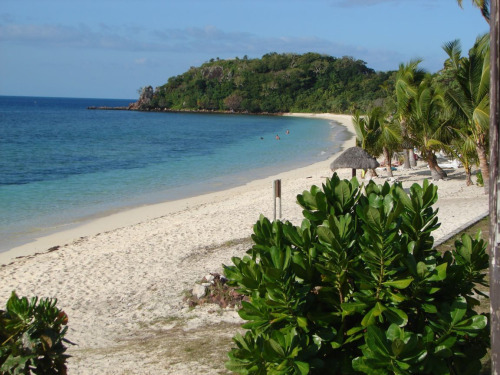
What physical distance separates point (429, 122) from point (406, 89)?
1206mm

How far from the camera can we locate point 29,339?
3010 mm

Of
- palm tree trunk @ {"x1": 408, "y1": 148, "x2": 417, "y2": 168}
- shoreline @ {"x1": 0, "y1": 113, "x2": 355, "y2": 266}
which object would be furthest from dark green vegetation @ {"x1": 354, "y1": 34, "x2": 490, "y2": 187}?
shoreline @ {"x1": 0, "y1": 113, "x2": 355, "y2": 266}

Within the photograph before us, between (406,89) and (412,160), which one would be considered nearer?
(406,89)

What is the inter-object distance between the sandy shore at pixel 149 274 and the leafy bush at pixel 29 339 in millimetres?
1829

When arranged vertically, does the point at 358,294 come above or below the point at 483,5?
below

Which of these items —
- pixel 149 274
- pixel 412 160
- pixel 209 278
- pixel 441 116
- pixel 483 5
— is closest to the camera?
pixel 209 278

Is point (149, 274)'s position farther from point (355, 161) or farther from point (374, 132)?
point (374, 132)

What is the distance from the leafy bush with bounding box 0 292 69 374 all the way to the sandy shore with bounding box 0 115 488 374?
6.00ft

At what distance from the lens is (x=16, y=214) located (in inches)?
622

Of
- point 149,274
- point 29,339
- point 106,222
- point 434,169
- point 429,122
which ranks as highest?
point 429,122

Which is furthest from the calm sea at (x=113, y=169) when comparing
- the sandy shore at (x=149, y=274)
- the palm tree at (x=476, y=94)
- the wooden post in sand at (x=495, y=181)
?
the wooden post in sand at (x=495, y=181)

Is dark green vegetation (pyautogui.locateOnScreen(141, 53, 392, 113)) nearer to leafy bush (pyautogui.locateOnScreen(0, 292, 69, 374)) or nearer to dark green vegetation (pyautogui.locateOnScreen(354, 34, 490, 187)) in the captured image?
dark green vegetation (pyautogui.locateOnScreen(354, 34, 490, 187))

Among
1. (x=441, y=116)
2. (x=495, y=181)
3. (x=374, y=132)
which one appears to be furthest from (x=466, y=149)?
(x=495, y=181)

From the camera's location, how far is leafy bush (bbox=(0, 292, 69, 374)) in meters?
3.01
